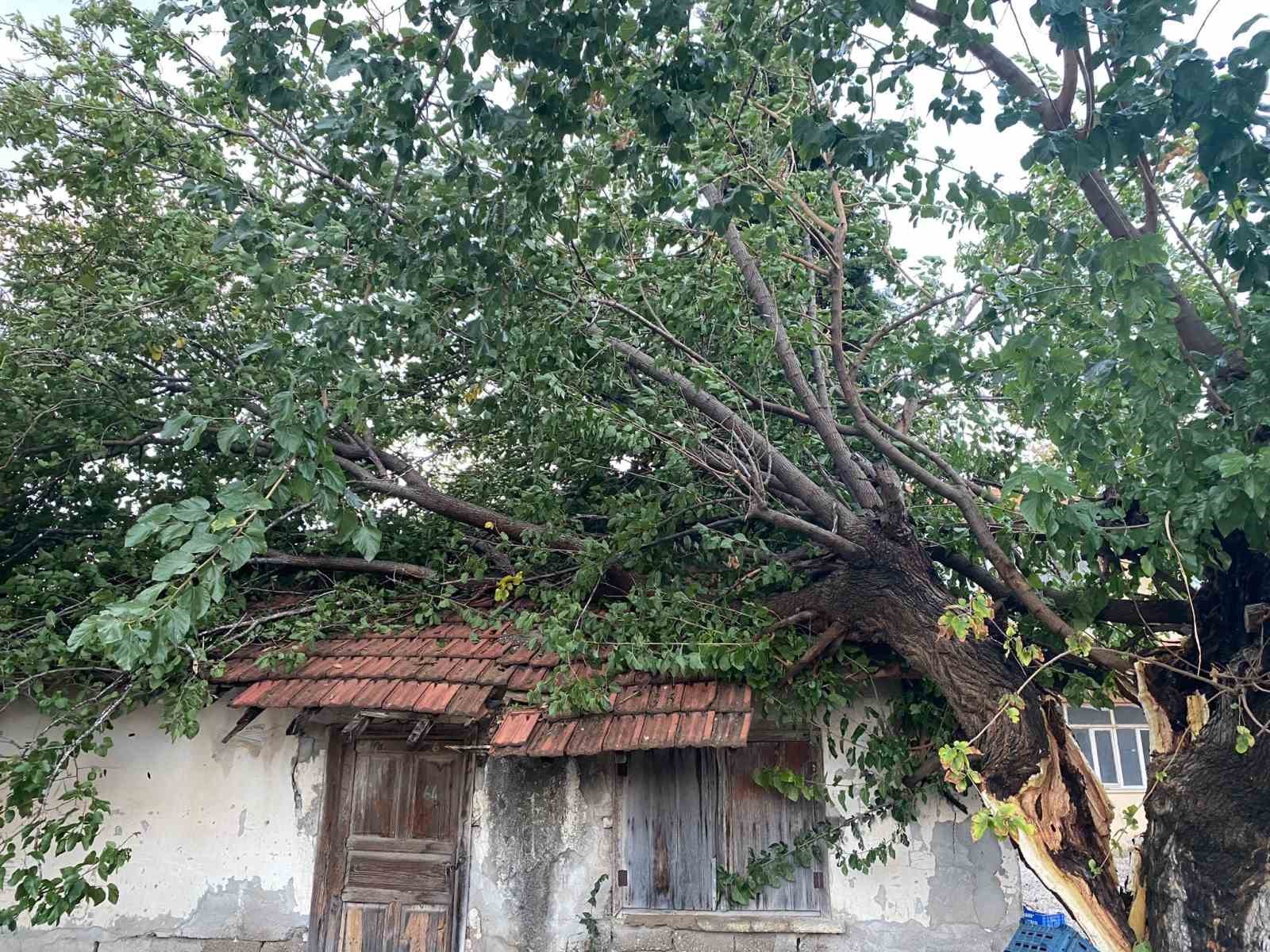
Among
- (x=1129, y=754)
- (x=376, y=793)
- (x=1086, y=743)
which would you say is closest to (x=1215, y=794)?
(x=376, y=793)

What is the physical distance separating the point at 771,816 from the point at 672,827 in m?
0.63

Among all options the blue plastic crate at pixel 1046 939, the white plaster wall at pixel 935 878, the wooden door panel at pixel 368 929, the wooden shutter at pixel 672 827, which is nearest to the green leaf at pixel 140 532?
the wooden shutter at pixel 672 827

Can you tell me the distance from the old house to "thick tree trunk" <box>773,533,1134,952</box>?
964mm

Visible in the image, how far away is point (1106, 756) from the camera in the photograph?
11672 mm

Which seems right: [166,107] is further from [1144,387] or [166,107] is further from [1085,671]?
[1085,671]

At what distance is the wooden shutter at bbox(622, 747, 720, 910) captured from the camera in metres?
5.07

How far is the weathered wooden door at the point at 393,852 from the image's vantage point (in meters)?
5.35

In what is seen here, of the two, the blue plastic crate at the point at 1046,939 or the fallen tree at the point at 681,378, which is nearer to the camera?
the fallen tree at the point at 681,378

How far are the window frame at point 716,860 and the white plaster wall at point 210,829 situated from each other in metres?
2.00

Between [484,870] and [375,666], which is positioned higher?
[375,666]

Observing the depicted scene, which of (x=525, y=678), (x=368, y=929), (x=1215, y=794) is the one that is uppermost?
(x=525, y=678)

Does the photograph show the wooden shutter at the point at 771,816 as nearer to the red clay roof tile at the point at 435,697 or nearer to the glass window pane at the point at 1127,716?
the red clay roof tile at the point at 435,697

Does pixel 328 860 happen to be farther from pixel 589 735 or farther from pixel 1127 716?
pixel 1127 716

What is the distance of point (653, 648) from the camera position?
15.7ft
